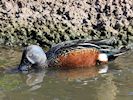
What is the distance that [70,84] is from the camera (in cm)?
724

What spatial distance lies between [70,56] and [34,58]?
1.84 feet

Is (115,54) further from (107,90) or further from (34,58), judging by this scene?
(107,90)

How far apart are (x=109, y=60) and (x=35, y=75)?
1.24 metres

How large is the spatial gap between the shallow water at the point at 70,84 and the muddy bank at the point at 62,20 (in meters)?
0.98

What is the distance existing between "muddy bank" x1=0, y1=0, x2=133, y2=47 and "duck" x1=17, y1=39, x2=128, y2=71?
3.22 feet

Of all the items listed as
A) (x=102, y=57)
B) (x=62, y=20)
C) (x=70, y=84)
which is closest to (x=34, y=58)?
(x=102, y=57)

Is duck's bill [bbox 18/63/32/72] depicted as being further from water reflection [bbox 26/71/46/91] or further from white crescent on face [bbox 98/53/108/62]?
white crescent on face [bbox 98/53/108/62]

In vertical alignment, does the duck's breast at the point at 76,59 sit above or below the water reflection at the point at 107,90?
above

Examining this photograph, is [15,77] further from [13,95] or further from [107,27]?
[107,27]

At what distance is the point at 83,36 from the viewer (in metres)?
9.27

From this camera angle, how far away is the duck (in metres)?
8.14

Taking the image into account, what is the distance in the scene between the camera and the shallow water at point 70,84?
673cm

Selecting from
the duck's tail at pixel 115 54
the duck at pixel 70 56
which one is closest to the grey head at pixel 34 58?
the duck at pixel 70 56

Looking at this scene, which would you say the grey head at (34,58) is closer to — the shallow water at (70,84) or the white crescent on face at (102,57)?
the shallow water at (70,84)
